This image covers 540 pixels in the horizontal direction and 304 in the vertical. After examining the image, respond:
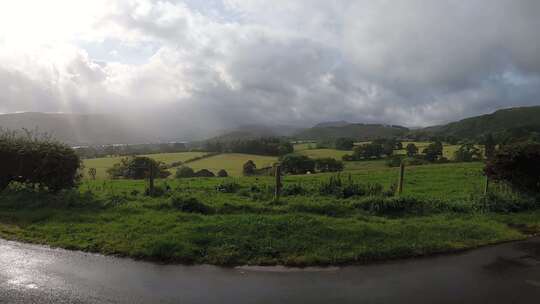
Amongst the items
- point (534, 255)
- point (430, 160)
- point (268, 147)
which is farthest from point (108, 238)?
point (268, 147)

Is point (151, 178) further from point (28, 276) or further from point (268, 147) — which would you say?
point (268, 147)

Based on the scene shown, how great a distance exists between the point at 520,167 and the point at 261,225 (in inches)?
417

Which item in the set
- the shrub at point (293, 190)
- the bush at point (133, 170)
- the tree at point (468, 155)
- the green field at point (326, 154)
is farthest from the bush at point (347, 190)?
the tree at point (468, 155)

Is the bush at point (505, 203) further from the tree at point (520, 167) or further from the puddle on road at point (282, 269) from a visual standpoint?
the puddle on road at point (282, 269)

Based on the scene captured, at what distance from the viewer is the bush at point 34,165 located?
12.2 metres

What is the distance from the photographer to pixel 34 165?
12.3 m

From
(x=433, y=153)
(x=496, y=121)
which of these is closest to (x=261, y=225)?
(x=433, y=153)

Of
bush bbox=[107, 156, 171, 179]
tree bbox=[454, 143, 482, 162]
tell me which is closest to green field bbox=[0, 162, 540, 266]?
bush bbox=[107, 156, 171, 179]

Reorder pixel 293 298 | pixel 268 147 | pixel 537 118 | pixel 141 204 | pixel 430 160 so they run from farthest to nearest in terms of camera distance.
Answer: pixel 537 118 → pixel 268 147 → pixel 430 160 → pixel 141 204 → pixel 293 298

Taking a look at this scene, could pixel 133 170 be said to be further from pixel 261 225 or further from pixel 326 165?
pixel 326 165

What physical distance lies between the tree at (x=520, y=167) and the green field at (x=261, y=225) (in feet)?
4.51

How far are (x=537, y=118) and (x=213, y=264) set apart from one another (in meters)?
214

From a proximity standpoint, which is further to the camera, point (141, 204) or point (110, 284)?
point (141, 204)

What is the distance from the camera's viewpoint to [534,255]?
23.3 feet
